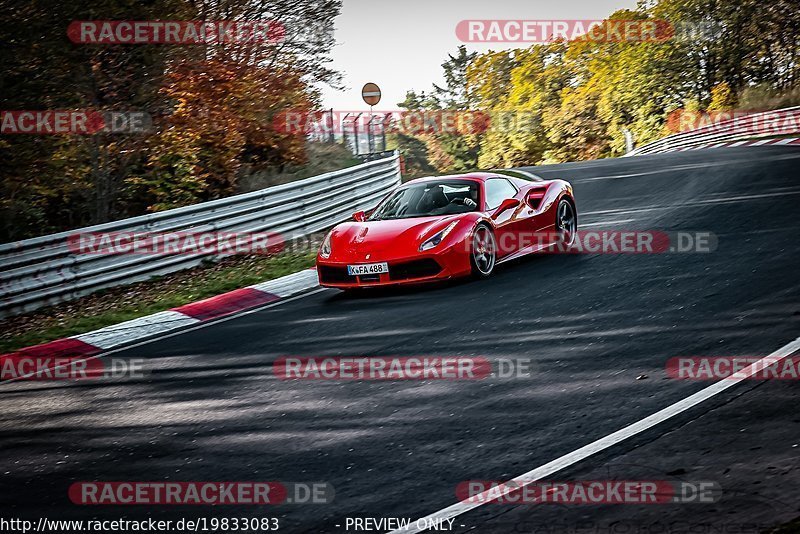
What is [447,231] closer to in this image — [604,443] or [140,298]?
[140,298]

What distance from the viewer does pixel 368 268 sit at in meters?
10.2

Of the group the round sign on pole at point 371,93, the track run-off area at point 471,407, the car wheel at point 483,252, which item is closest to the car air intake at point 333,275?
the track run-off area at point 471,407

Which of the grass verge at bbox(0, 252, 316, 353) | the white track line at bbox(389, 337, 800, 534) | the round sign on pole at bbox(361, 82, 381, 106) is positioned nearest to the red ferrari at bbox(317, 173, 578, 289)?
the grass verge at bbox(0, 252, 316, 353)

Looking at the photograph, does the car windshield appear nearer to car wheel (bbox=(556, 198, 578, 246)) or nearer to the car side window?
the car side window

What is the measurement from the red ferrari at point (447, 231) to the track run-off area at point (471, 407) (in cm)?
30

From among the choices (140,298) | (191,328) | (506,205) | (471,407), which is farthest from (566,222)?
(471,407)

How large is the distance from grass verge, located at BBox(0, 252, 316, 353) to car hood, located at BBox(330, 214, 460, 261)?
2230 mm

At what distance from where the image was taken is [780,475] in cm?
433

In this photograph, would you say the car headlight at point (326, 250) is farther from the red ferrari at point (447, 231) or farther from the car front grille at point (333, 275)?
the car front grille at point (333, 275)

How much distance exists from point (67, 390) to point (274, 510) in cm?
396

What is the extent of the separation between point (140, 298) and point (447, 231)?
4467 mm

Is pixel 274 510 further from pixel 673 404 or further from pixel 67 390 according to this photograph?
pixel 67 390

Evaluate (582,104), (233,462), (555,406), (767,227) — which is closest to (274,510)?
(233,462)

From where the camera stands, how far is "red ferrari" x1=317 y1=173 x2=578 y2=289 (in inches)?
396
